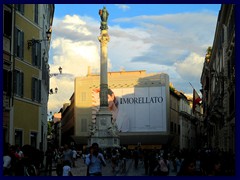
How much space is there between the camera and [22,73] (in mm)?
31031

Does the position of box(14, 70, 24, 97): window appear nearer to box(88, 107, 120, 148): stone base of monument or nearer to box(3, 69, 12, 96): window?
box(3, 69, 12, 96): window

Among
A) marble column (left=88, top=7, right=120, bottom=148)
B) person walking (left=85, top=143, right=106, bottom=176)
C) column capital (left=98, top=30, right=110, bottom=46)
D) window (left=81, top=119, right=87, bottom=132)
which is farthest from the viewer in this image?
window (left=81, top=119, right=87, bottom=132)

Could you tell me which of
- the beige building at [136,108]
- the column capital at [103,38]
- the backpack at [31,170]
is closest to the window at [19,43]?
the backpack at [31,170]

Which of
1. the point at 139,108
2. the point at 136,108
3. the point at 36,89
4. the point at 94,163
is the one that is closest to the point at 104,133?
the point at 36,89

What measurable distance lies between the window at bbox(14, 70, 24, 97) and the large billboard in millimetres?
46170

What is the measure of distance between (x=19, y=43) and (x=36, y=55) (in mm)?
3497

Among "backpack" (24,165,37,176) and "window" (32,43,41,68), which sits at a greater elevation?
"window" (32,43,41,68)

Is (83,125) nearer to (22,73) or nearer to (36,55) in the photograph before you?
(36,55)

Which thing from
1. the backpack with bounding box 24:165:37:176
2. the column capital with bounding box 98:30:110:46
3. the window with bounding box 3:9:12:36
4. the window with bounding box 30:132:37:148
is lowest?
the backpack with bounding box 24:165:37:176

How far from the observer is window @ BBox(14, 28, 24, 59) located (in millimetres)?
29844

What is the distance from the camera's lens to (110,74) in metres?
87.4

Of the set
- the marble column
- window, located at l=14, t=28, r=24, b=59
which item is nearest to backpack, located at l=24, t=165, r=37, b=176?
window, located at l=14, t=28, r=24, b=59

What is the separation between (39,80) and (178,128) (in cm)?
6111

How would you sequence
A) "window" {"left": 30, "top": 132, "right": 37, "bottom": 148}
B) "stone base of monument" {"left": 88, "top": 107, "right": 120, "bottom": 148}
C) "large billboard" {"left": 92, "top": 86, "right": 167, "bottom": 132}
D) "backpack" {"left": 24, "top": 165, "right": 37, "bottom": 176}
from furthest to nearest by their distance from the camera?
"large billboard" {"left": 92, "top": 86, "right": 167, "bottom": 132} → "stone base of monument" {"left": 88, "top": 107, "right": 120, "bottom": 148} → "window" {"left": 30, "top": 132, "right": 37, "bottom": 148} → "backpack" {"left": 24, "top": 165, "right": 37, "bottom": 176}
